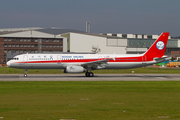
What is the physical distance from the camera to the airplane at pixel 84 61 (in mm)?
39312

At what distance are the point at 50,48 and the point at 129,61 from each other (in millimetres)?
96233

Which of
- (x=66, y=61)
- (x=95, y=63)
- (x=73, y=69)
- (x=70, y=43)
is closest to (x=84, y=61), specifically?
(x=95, y=63)

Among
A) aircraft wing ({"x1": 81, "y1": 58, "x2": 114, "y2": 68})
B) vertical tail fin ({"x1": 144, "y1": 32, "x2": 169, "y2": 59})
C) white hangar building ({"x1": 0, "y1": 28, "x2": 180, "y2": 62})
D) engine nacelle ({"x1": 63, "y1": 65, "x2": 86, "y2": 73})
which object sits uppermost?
white hangar building ({"x1": 0, "y1": 28, "x2": 180, "y2": 62})

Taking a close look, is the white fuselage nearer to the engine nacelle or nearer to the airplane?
the airplane

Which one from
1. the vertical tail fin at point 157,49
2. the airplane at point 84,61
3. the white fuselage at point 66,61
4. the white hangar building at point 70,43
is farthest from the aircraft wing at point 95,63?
the white hangar building at point 70,43

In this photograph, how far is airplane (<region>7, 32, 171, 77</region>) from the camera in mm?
39312

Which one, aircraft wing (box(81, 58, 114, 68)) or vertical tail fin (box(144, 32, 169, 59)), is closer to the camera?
aircraft wing (box(81, 58, 114, 68))

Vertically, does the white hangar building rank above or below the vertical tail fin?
above

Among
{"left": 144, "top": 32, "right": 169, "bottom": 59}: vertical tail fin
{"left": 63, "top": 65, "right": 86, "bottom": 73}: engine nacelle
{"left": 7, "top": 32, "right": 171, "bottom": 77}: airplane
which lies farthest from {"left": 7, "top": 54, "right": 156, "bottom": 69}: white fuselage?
{"left": 63, "top": 65, "right": 86, "bottom": 73}: engine nacelle

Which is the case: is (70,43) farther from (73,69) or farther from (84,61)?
(73,69)

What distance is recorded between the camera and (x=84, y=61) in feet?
134
